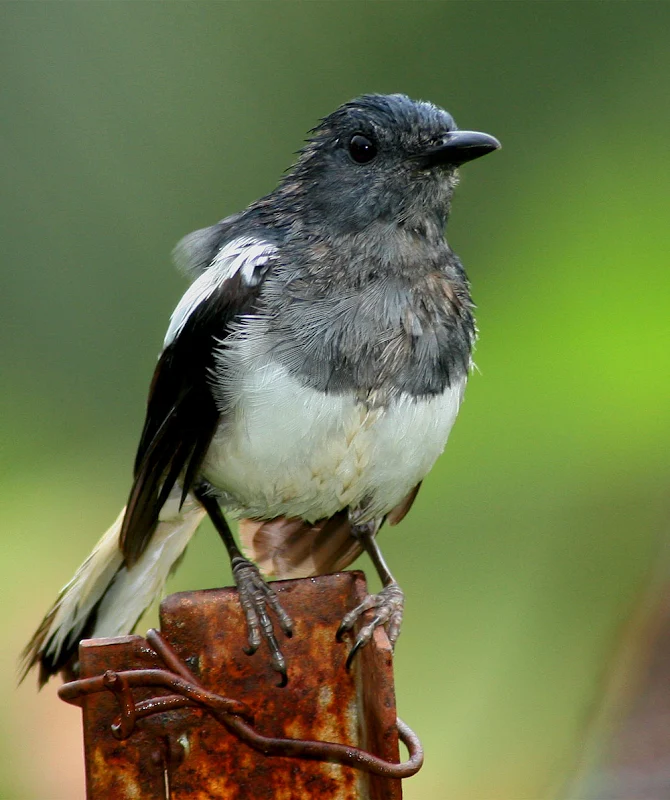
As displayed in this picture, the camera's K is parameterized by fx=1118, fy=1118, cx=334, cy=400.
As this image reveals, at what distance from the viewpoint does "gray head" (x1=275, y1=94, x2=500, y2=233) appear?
110 inches

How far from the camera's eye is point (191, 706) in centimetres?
170

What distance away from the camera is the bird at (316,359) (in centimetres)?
265

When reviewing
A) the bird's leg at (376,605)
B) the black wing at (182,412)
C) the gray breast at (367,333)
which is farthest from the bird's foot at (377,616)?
the black wing at (182,412)

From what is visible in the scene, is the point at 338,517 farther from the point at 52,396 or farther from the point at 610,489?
the point at 52,396

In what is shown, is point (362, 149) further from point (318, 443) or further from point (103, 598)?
point (103, 598)

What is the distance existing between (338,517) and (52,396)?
2698mm

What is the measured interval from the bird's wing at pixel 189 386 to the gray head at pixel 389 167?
0.22 m

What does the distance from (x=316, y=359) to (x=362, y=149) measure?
61 cm

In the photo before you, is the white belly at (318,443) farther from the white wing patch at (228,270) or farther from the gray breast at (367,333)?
the white wing patch at (228,270)

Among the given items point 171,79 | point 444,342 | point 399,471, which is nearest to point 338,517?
point 399,471

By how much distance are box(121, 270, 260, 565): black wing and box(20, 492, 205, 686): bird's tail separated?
0.09 meters

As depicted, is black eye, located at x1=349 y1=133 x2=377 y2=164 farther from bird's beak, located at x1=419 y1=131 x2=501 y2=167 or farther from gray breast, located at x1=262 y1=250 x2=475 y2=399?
gray breast, located at x1=262 y1=250 x2=475 y2=399

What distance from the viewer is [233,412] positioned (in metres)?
2.73

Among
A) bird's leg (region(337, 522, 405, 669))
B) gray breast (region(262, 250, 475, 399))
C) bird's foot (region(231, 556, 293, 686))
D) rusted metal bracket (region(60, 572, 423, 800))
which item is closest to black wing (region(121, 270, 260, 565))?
gray breast (region(262, 250, 475, 399))
